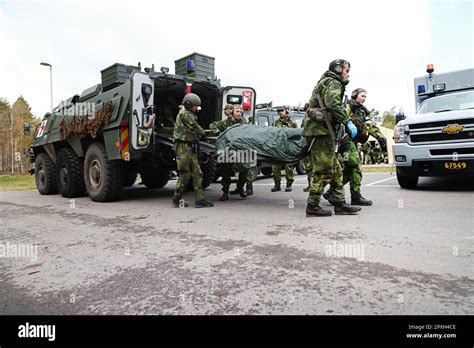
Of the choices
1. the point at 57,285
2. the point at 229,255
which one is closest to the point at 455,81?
the point at 229,255

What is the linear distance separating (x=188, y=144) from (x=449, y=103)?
205 inches

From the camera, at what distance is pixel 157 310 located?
6.13ft

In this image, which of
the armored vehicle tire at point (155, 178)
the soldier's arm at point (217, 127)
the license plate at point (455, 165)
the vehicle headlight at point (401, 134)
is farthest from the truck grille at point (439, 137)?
the armored vehicle tire at point (155, 178)

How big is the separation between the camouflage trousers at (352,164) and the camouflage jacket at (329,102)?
848 millimetres

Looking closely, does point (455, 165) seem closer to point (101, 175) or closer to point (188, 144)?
point (188, 144)

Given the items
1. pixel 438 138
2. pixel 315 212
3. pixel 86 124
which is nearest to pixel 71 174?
pixel 86 124

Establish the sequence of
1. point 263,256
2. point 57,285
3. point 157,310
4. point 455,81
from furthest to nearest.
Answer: point 455,81 < point 263,256 < point 57,285 < point 157,310

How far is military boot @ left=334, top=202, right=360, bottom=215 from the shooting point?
4.36 metres

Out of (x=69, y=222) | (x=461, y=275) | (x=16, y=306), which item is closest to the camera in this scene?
(x=16, y=306)

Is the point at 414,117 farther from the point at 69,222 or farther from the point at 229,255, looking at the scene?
the point at 69,222

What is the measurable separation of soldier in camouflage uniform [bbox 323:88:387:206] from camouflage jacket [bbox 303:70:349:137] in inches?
34.0

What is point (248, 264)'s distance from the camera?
2.54 m

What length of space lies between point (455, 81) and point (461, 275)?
6.80 m

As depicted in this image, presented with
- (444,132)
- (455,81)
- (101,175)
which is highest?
(455,81)
